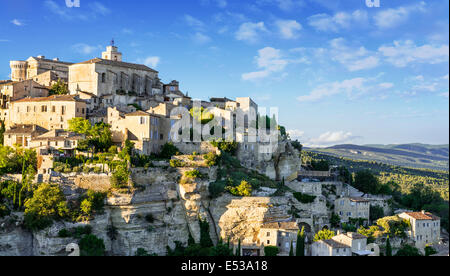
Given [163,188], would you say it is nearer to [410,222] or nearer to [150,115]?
[150,115]

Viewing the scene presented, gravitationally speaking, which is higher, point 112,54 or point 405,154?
point 112,54

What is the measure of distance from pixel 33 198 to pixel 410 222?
29262mm

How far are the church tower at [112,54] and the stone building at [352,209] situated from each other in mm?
30895

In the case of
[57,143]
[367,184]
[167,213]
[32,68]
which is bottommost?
[167,213]

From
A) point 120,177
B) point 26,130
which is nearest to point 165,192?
point 120,177

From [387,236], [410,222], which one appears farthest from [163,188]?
[410,222]

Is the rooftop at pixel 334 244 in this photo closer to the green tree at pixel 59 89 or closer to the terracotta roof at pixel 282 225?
the terracotta roof at pixel 282 225

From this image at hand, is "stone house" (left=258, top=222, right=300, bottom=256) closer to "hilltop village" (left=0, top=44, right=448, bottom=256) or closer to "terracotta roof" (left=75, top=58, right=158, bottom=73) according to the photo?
"hilltop village" (left=0, top=44, right=448, bottom=256)

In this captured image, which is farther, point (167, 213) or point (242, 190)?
point (242, 190)

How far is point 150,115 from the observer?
39688 millimetres

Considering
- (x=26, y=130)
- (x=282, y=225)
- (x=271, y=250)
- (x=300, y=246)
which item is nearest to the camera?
(x=271, y=250)

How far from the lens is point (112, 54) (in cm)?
5728

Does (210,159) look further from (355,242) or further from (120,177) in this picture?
(355,242)

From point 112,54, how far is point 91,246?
30.7 metres
